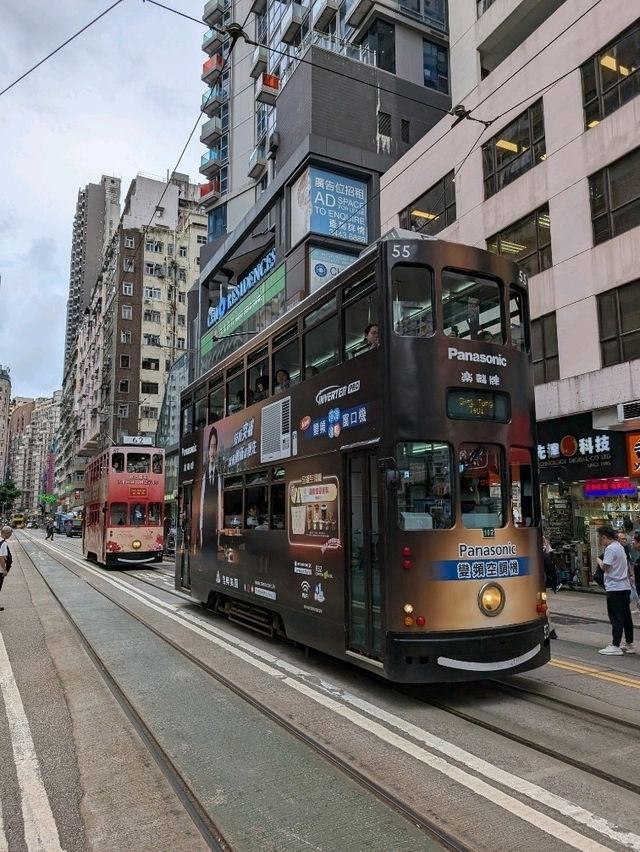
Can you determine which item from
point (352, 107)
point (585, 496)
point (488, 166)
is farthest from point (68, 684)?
point (352, 107)

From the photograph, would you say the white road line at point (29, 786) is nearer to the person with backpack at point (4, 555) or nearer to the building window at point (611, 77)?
the person with backpack at point (4, 555)

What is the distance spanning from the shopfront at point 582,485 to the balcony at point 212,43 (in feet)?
146

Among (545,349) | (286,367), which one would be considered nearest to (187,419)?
(286,367)

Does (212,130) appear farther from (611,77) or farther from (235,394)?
(235,394)

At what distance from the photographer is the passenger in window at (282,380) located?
27.5 ft

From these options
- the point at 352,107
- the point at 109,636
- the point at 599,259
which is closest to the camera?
the point at 109,636

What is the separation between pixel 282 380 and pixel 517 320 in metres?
3.11

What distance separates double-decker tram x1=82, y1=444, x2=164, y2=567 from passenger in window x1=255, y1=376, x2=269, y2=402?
1521 centimetres

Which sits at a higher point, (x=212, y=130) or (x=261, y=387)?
(x=212, y=130)

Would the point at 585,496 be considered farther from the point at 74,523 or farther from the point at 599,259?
the point at 74,523

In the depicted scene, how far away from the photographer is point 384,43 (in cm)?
3062

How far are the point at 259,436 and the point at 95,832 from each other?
5.75 meters

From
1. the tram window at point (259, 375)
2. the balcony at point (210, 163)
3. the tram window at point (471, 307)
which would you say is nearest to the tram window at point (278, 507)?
the tram window at point (259, 375)

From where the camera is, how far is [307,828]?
364cm
